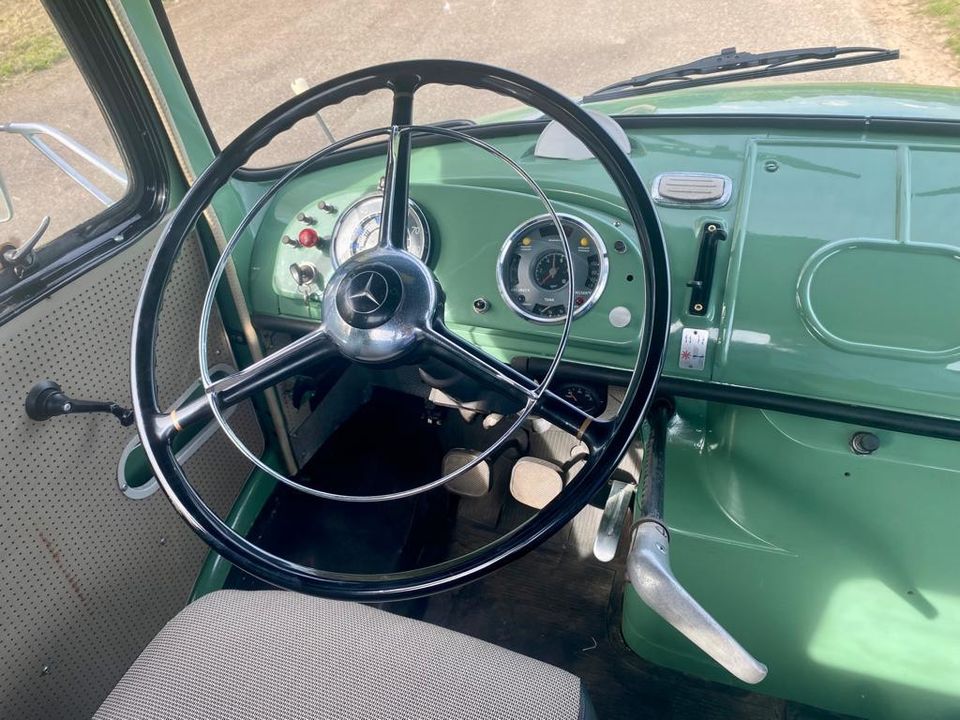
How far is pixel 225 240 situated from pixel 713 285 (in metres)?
1.15

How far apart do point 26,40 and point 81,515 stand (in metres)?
0.93

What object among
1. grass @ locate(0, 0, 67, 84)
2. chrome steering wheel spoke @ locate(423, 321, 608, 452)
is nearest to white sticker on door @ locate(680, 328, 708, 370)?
chrome steering wheel spoke @ locate(423, 321, 608, 452)

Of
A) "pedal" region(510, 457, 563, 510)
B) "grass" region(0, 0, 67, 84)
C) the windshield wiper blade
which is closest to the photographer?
"grass" region(0, 0, 67, 84)

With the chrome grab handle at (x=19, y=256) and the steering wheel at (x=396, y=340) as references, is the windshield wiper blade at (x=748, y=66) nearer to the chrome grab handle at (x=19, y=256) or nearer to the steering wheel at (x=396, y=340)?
the steering wheel at (x=396, y=340)

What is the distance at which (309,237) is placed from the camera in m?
1.83

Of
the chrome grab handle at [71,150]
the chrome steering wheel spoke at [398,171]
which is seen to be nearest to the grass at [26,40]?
the chrome grab handle at [71,150]

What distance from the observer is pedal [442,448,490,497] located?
6.97 ft

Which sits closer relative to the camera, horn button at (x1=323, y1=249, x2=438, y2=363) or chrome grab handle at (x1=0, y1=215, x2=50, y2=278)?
horn button at (x1=323, y1=249, x2=438, y2=363)

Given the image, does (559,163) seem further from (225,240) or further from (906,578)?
(906,578)

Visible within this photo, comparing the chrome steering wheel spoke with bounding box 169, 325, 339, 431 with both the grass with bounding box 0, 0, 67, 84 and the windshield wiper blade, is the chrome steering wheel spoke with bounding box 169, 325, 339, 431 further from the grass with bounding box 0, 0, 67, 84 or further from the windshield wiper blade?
the windshield wiper blade

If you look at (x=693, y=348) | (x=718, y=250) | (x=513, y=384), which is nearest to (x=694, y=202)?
(x=718, y=250)

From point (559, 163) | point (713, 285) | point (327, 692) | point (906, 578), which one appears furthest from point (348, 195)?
point (906, 578)

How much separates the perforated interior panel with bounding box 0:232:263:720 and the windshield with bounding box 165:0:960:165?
142 centimetres

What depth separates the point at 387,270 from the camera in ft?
4.11
